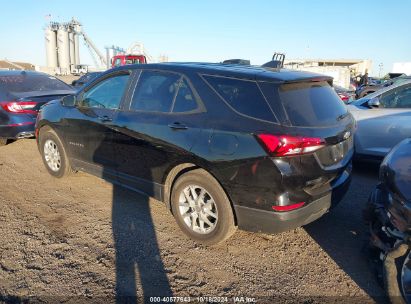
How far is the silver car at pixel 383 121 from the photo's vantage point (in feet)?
17.4

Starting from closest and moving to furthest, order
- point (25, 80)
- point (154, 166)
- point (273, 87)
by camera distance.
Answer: point (273, 87) < point (154, 166) < point (25, 80)

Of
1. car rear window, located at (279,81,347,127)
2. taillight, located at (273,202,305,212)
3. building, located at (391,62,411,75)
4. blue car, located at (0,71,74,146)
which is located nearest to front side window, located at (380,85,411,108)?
car rear window, located at (279,81,347,127)

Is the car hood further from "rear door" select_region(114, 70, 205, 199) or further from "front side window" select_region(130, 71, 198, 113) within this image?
"front side window" select_region(130, 71, 198, 113)

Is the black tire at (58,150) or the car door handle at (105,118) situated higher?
the car door handle at (105,118)

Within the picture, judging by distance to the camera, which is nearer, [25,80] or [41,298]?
[41,298]

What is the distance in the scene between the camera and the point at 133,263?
3.19 m

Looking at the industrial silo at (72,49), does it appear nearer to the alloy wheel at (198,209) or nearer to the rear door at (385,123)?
the rear door at (385,123)

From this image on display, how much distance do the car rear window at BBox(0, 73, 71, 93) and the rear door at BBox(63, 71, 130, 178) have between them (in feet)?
9.29

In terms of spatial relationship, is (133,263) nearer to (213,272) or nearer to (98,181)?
(213,272)

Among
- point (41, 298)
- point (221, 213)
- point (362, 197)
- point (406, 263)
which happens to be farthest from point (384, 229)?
point (41, 298)

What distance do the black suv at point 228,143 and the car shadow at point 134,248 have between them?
33 cm

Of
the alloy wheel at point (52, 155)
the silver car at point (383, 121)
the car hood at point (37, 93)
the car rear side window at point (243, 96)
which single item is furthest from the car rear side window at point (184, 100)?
the car hood at point (37, 93)

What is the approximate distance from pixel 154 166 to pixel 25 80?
198 inches

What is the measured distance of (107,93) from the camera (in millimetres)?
4402
